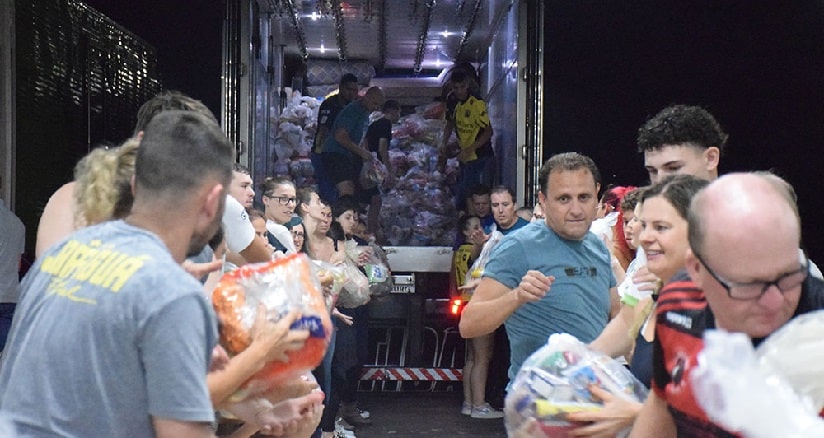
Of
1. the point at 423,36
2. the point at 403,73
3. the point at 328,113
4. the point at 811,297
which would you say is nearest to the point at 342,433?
the point at 328,113

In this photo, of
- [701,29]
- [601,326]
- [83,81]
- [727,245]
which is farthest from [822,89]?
[727,245]

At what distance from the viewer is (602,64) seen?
8781mm

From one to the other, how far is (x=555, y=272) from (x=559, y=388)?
1497 mm

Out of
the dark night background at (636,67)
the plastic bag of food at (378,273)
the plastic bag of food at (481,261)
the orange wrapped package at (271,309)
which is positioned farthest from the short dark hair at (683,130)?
the dark night background at (636,67)

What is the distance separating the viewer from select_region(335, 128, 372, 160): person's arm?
432 inches

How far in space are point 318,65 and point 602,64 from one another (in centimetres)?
646

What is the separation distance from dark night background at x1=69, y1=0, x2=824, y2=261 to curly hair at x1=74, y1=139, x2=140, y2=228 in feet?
20.3

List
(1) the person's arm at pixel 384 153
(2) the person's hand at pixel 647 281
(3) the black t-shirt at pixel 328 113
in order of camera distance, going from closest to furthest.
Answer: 1. (2) the person's hand at pixel 647 281
2. (3) the black t-shirt at pixel 328 113
3. (1) the person's arm at pixel 384 153

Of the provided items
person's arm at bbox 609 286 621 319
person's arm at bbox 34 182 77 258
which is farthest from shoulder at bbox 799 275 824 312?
person's arm at bbox 609 286 621 319

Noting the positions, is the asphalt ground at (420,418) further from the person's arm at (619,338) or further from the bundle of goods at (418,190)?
the person's arm at (619,338)

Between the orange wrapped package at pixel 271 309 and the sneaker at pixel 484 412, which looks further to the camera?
the sneaker at pixel 484 412

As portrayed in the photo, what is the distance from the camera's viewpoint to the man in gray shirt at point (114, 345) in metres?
1.79

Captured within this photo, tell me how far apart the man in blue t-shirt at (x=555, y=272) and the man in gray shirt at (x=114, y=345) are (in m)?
2.02

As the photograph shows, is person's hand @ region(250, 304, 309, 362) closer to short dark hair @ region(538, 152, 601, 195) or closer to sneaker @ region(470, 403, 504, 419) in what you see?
short dark hair @ region(538, 152, 601, 195)
